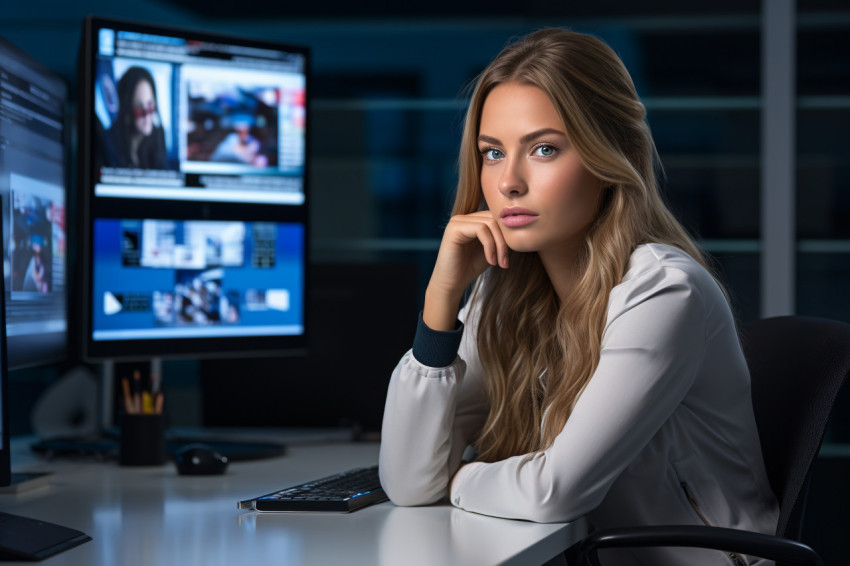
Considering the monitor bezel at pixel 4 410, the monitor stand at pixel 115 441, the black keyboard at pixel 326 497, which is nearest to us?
the monitor bezel at pixel 4 410

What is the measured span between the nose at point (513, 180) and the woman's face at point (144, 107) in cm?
80

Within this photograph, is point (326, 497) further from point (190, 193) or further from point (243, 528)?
point (190, 193)

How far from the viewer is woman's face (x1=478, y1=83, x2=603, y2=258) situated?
4.57 ft

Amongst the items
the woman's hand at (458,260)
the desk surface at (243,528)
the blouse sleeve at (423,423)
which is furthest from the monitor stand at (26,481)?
the woman's hand at (458,260)

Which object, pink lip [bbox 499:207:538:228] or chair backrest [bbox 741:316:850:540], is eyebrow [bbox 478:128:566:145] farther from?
chair backrest [bbox 741:316:850:540]

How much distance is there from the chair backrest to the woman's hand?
1.51ft

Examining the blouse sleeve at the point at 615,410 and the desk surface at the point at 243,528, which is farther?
the blouse sleeve at the point at 615,410

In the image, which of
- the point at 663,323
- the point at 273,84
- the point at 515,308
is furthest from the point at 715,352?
the point at 273,84

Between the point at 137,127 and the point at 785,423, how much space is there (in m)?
1.26

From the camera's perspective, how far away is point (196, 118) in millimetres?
1928

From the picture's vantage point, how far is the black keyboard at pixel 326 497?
128cm

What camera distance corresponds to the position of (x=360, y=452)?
1865 mm

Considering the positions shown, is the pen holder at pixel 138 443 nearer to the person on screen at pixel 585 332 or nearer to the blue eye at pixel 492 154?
the person on screen at pixel 585 332

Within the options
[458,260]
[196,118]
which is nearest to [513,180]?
[458,260]
